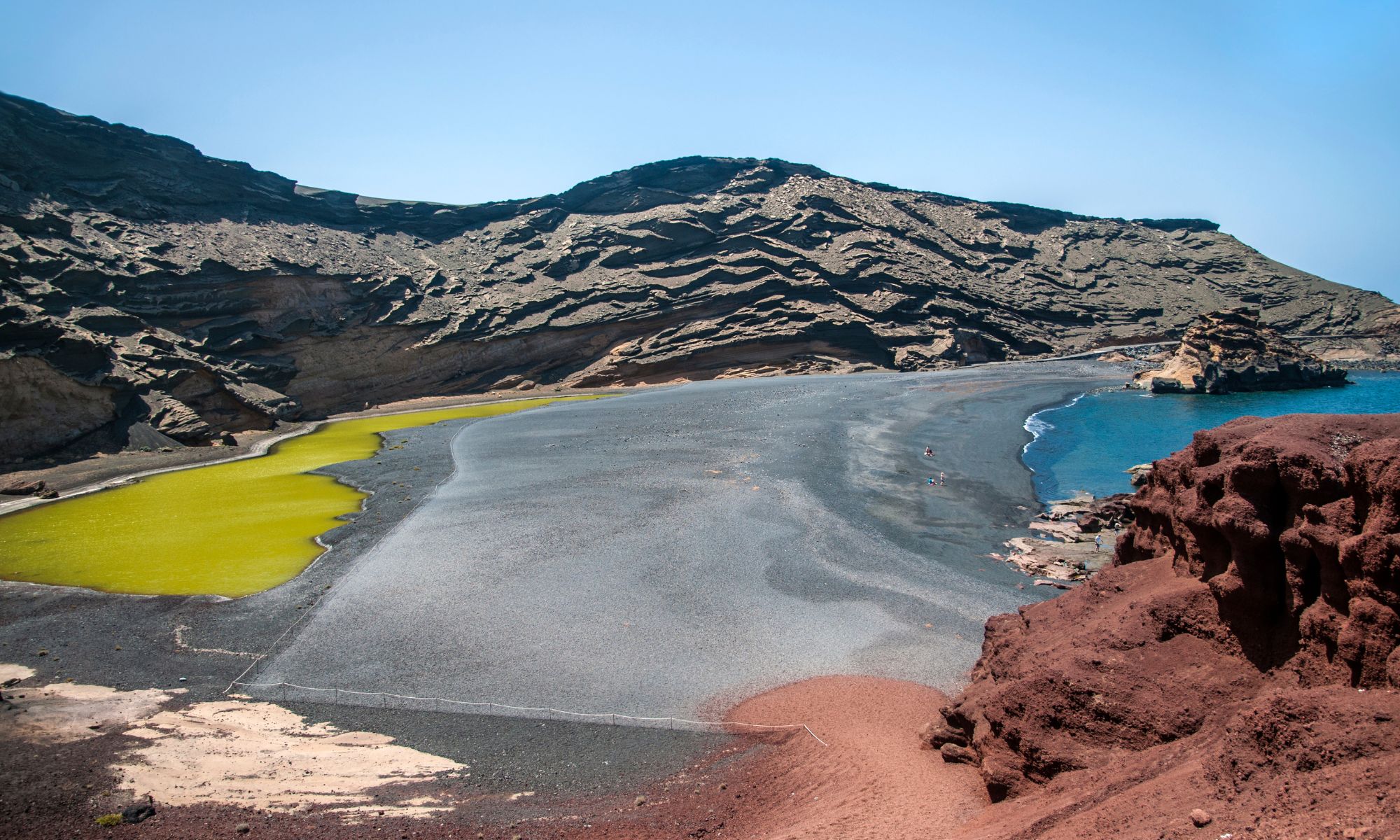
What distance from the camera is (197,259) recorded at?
4959 centimetres

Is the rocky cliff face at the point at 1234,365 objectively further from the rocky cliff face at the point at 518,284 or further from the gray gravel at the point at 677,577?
the gray gravel at the point at 677,577

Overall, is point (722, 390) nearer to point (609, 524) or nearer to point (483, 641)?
point (609, 524)

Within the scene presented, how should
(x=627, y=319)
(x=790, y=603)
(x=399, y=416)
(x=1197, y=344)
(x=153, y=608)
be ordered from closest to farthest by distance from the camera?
(x=790, y=603), (x=153, y=608), (x=1197, y=344), (x=399, y=416), (x=627, y=319)

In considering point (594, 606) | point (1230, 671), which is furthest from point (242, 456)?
point (1230, 671)

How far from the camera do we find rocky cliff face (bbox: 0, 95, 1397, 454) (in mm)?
41750

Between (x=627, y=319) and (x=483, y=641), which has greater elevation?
(x=627, y=319)

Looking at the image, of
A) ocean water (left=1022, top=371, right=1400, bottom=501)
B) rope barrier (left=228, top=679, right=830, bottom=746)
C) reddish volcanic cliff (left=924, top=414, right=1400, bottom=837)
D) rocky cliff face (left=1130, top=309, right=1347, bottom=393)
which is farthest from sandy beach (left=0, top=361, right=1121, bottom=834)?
rocky cliff face (left=1130, top=309, right=1347, bottom=393)

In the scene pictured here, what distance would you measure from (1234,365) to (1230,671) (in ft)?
147

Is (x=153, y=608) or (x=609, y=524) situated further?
(x=609, y=524)

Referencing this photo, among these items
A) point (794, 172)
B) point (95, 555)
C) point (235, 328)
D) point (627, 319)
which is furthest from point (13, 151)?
point (794, 172)

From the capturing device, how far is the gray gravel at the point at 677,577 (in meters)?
11.5

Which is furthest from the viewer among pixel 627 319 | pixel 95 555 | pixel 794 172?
pixel 794 172

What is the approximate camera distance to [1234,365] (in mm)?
42875

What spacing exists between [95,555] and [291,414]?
1166 inches
